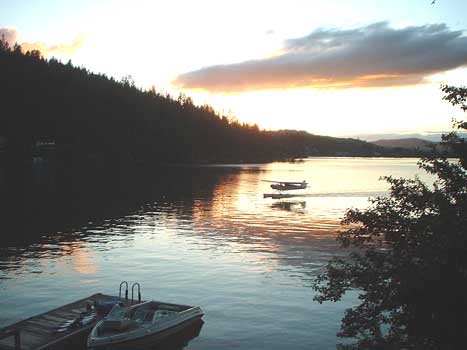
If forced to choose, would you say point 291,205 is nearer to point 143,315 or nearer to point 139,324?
point 143,315

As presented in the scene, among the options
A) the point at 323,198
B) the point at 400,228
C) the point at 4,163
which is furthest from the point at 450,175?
the point at 4,163

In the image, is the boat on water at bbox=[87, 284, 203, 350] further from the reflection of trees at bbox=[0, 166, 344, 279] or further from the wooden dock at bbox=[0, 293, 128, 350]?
the reflection of trees at bbox=[0, 166, 344, 279]

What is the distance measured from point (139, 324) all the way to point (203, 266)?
68.3ft

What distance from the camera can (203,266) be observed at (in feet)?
161

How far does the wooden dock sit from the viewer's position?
80.3 ft

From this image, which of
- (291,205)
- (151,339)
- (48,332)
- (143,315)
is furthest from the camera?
(291,205)

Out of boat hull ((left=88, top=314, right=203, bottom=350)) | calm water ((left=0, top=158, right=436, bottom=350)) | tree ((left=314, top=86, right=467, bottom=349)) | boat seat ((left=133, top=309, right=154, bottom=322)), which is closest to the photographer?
tree ((left=314, top=86, right=467, bottom=349))

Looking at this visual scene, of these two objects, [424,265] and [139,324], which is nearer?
[424,265]

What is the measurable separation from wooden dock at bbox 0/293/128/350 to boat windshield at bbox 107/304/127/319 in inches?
43.8

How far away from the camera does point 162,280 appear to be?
144 feet

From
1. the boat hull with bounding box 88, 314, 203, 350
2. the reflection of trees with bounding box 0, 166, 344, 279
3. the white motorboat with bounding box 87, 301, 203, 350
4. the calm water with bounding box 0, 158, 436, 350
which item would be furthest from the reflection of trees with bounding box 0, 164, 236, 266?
the boat hull with bounding box 88, 314, 203, 350

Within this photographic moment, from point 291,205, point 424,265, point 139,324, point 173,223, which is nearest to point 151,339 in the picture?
point 139,324

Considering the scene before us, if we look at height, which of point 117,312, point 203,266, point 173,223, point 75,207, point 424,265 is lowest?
point 203,266

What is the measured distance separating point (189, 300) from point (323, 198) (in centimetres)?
9080
